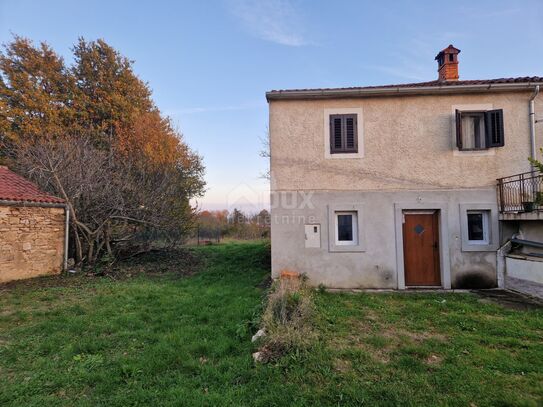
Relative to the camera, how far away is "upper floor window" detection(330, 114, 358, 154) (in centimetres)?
842

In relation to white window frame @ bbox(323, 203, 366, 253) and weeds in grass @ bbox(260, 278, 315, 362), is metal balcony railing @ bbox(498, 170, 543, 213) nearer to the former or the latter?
white window frame @ bbox(323, 203, 366, 253)

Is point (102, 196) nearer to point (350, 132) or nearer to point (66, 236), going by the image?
point (66, 236)

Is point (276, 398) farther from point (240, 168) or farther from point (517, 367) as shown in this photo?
point (240, 168)

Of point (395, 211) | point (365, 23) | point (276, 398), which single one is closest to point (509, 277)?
point (395, 211)

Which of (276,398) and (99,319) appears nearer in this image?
(276,398)

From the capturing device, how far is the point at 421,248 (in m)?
8.37

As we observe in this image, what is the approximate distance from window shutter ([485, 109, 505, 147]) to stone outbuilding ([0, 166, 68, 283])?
596 inches

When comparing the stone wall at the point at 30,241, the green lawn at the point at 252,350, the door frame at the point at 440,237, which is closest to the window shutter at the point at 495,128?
the door frame at the point at 440,237

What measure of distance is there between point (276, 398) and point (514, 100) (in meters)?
10.2

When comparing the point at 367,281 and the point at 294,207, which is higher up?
the point at 294,207

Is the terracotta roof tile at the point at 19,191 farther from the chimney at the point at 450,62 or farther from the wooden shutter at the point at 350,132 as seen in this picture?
the chimney at the point at 450,62

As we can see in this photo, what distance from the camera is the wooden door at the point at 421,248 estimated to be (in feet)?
27.2

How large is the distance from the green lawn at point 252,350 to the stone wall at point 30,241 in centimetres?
299

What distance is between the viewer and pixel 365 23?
395 inches
